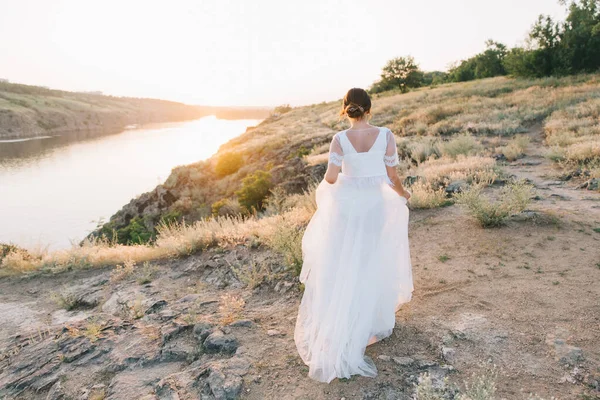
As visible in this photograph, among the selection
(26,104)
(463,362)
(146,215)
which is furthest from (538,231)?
(26,104)

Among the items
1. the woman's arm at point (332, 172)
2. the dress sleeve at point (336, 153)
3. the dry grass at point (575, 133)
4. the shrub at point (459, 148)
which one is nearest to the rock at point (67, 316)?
the woman's arm at point (332, 172)

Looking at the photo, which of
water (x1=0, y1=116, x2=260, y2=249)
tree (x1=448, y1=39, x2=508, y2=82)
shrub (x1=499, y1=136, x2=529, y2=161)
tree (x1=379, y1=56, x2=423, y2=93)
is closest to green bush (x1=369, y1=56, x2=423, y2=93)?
tree (x1=379, y1=56, x2=423, y2=93)

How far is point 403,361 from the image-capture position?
3463mm

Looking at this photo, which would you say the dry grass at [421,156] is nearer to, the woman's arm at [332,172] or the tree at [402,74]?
the woman's arm at [332,172]

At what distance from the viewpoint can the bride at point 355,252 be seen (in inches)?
132

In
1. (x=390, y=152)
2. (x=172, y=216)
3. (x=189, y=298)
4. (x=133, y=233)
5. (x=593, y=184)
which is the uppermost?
(x=390, y=152)

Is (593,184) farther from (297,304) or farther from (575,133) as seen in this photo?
(297,304)

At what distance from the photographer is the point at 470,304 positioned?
431 cm

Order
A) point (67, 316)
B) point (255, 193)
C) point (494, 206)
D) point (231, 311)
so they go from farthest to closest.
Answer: point (255, 193)
point (494, 206)
point (67, 316)
point (231, 311)

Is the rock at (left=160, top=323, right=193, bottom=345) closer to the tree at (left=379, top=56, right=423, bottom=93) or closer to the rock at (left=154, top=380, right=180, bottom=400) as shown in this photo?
the rock at (left=154, top=380, right=180, bottom=400)

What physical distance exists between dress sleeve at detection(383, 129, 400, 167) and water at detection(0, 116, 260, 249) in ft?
27.8

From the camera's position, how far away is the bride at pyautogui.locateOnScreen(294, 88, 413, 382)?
132 inches

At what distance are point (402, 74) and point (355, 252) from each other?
5352cm

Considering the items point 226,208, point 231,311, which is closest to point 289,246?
point 231,311
